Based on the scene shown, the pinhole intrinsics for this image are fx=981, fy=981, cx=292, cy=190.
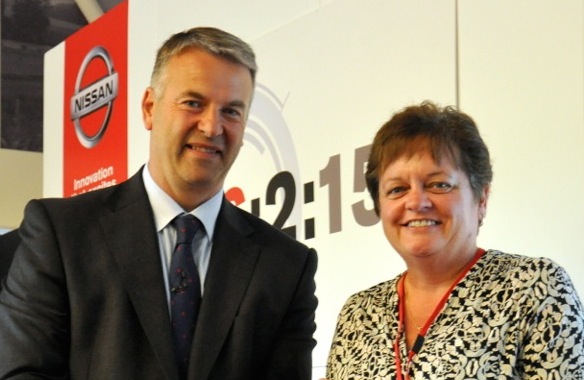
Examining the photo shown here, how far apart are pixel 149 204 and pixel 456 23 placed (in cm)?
142

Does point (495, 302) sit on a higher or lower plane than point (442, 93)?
lower

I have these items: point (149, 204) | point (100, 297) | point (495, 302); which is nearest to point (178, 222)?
point (149, 204)

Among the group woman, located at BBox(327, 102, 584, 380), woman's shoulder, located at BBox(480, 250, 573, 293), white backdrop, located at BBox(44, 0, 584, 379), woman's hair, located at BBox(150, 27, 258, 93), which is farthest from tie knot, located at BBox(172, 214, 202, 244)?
white backdrop, located at BBox(44, 0, 584, 379)

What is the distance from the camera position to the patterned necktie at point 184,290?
222 centimetres

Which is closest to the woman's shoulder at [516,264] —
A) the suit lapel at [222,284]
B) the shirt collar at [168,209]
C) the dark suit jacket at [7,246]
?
the suit lapel at [222,284]

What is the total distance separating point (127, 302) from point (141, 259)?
0.11 metres

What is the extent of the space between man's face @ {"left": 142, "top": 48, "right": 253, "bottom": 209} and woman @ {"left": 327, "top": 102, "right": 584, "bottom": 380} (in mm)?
418

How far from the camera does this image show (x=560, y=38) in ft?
9.64

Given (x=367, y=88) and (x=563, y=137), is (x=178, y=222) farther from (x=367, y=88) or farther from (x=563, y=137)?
(x=367, y=88)

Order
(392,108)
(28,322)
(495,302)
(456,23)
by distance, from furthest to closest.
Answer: (392,108), (456,23), (495,302), (28,322)

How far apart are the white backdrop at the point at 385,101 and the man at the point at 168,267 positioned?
0.87 metres

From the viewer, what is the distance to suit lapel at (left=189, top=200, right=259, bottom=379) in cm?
221

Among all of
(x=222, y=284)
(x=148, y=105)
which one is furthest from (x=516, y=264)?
(x=148, y=105)

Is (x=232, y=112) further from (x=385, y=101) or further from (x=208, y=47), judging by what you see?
(x=385, y=101)
